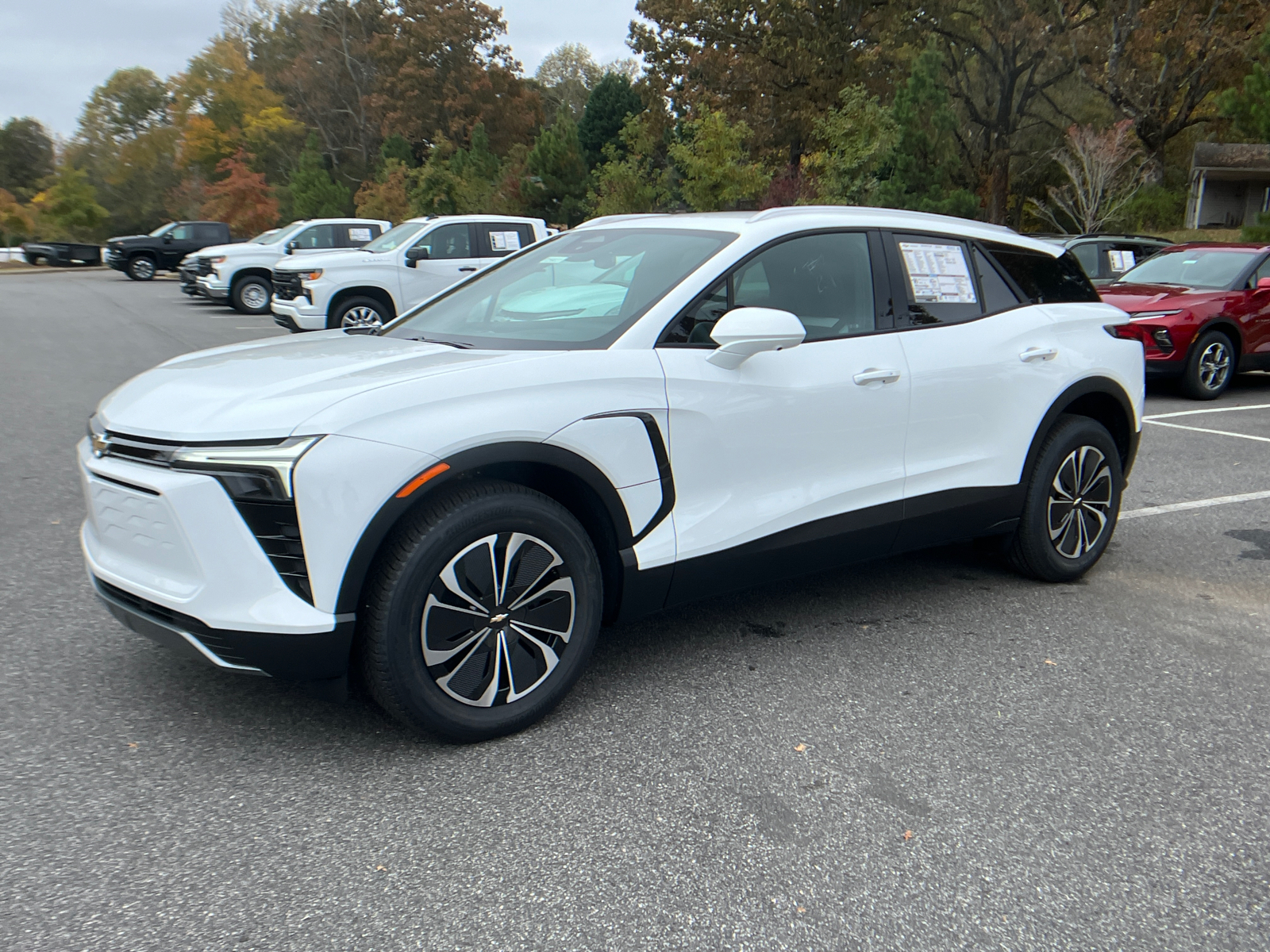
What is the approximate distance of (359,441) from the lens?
2779 mm

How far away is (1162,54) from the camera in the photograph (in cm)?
3419

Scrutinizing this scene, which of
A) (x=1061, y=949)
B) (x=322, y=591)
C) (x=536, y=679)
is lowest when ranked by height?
(x=1061, y=949)

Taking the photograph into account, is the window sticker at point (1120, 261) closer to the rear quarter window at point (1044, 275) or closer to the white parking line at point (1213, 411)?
the white parking line at point (1213, 411)

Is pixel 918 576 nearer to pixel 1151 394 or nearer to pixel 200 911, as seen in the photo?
pixel 200 911

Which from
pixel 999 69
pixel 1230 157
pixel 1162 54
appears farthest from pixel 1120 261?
pixel 1230 157

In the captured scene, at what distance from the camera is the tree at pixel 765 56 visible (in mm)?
38719

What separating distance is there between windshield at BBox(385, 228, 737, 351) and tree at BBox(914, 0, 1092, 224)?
102ft

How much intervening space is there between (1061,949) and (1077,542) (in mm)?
2773

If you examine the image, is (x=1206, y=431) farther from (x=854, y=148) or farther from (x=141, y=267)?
(x=141, y=267)

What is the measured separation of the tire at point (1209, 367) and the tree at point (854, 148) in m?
19.7

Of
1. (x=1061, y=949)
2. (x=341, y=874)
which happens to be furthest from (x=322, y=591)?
(x=1061, y=949)

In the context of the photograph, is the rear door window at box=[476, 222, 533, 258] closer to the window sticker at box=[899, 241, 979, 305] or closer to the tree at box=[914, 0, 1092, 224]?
the window sticker at box=[899, 241, 979, 305]

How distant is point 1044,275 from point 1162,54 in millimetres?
36034

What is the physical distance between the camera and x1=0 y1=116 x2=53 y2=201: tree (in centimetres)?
7269
